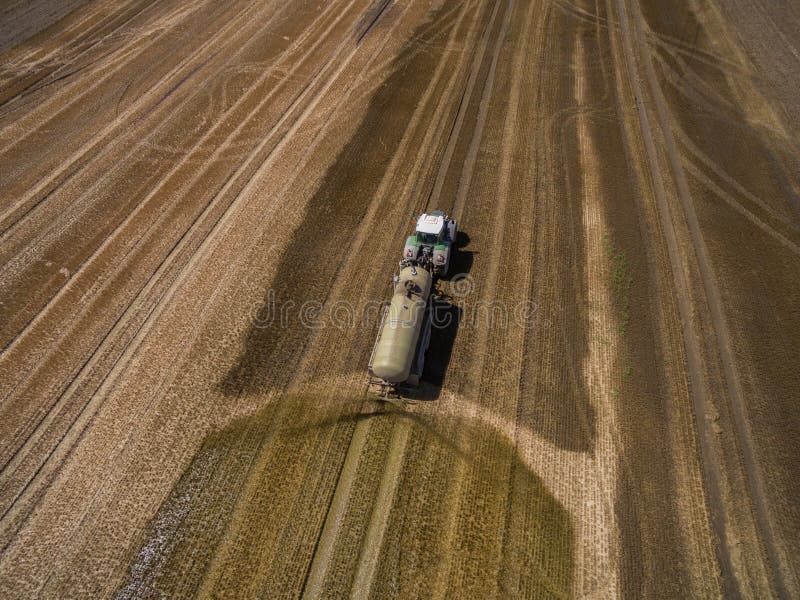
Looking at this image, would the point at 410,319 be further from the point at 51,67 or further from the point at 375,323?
the point at 51,67

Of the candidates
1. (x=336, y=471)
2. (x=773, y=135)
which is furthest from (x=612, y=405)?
(x=773, y=135)

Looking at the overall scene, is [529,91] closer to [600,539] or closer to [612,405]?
[612,405]

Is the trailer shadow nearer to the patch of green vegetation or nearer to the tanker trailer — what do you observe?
the tanker trailer

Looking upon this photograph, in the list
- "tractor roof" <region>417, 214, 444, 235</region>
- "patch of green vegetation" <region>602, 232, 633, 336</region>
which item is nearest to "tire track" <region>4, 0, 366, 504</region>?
"tractor roof" <region>417, 214, 444, 235</region>

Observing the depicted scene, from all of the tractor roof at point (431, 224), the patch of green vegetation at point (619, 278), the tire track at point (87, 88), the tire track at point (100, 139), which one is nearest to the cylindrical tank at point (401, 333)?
the tractor roof at point (431, 224)

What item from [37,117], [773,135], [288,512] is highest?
[773,135]

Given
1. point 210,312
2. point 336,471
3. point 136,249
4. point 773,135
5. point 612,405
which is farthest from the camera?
point 773,135
